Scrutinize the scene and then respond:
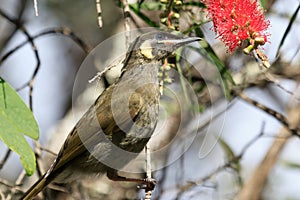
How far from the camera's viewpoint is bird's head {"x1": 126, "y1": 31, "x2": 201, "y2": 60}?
3.66m

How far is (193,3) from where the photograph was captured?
3.85 metres

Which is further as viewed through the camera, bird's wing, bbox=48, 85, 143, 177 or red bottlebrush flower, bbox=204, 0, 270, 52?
bird's wing, bbox=48, 85, 143, 177

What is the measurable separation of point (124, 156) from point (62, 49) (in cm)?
249

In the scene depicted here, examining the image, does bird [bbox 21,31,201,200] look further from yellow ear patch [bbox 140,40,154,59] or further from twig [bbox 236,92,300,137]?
twig [bbox 236,92,300,137]

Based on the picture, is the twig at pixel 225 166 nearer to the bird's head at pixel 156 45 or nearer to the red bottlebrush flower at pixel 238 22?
the bird's head at pixel 156 45

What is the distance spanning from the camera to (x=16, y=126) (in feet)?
9.50

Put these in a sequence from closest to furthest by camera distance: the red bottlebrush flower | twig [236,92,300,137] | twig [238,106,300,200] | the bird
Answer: the red bottlebrush flower
the bird
twig [236,92,300,137]
twig [238,106,300,200]

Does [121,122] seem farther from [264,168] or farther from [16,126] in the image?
[264,168]

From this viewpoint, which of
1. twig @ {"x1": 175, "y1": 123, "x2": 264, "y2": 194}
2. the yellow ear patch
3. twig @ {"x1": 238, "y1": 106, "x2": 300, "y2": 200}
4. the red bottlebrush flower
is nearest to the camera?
the red bottlebrush flower

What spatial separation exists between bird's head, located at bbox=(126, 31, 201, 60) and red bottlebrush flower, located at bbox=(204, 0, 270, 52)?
68cm

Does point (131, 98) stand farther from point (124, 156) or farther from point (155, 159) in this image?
point (155, 159)

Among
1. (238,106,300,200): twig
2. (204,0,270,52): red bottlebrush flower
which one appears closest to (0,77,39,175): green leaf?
(204,0,270,52): red bottlebrush flower

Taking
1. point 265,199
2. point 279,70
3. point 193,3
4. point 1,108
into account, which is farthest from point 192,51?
point 265,199

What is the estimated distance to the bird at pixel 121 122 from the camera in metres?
3.66
